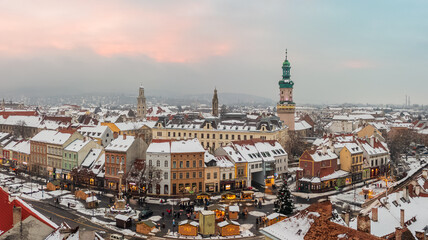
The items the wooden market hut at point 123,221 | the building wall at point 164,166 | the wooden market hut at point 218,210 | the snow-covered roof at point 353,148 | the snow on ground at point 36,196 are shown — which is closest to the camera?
the wooden market hut at point 123,221

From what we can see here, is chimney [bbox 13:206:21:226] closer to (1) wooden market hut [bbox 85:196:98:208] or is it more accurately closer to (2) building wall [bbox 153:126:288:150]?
(1) wooden market hut [bbox 85:196:98:208]

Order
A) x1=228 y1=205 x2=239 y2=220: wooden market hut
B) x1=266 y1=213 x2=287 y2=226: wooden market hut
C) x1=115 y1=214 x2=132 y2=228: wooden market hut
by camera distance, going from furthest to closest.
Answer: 1. x1=228 y1=205 x2=239 y2=220: wooden market hut
2. x1=115 y1=214 x2=132 y2=228: wooden market hut
3. x1=266 y1=213 x2=287 y2=226: wooden market hut

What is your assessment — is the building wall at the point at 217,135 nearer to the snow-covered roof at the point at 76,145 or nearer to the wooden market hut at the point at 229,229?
the snow-covered roof at the point at 76,145

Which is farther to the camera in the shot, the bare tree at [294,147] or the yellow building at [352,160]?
the bare tree at [294,147]

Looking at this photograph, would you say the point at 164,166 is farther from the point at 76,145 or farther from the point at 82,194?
the point at 76,145

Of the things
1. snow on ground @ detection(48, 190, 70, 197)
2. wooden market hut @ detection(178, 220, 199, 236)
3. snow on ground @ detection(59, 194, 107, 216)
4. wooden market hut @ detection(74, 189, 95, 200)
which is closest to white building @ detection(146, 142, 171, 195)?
wooden market hut @ detection(74, 189, 95, 200)

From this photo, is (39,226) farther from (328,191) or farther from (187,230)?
(328,191)

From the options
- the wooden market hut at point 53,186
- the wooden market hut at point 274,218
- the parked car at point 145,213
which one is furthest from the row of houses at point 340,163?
the wooden market hut at point 53,186
